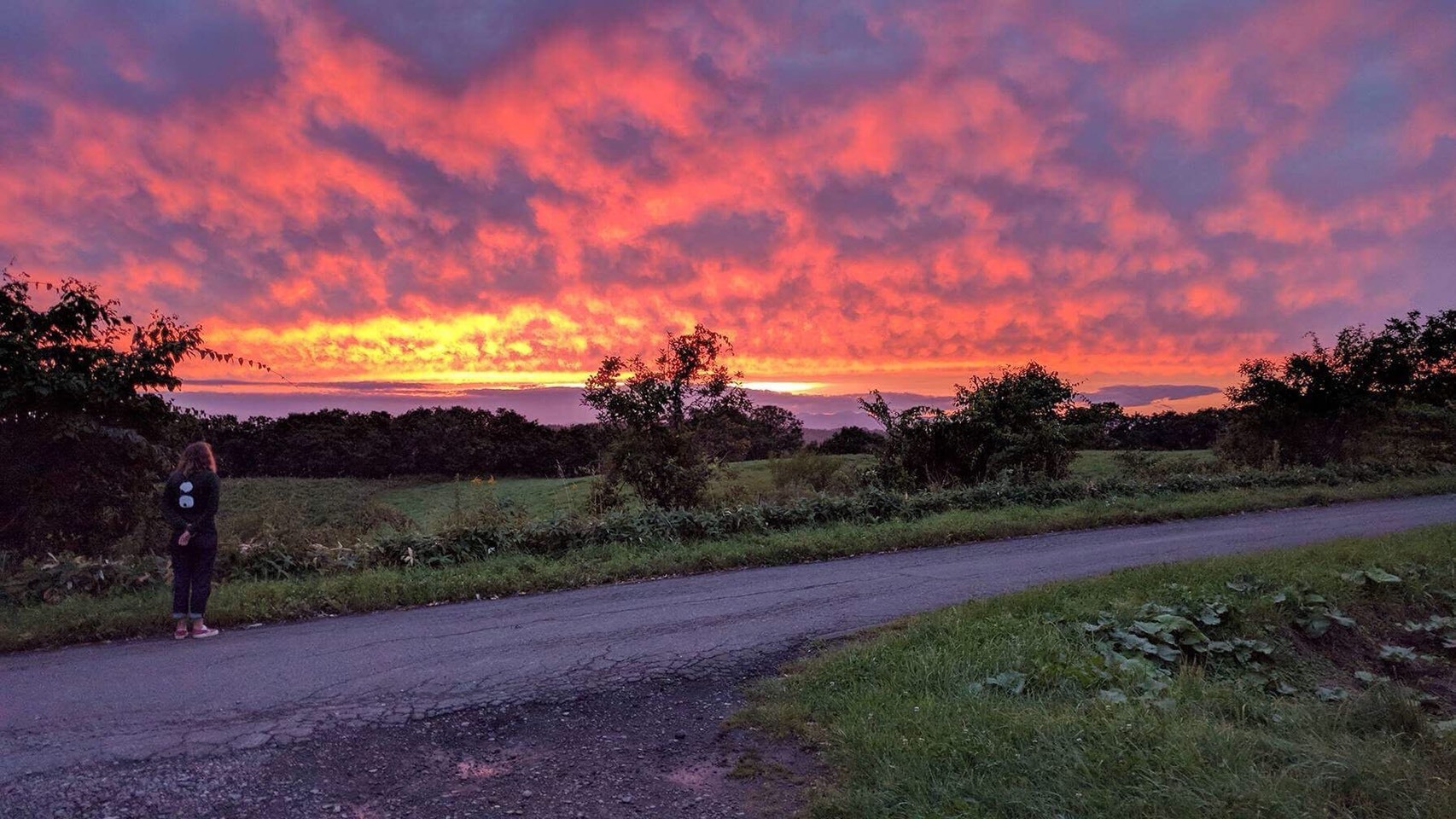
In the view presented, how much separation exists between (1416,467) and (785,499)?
17.1m

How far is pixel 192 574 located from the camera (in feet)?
24.3

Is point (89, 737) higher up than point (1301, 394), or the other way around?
point (1301, 394)

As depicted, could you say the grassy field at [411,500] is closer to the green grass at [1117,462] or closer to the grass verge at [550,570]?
the green grass at [1117,462]

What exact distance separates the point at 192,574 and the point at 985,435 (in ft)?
50.3

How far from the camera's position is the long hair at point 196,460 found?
26.0 feet

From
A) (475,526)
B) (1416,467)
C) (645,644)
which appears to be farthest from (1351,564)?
(1416,467)

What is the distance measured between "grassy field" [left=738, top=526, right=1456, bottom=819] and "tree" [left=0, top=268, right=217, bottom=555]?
10226 millimetres

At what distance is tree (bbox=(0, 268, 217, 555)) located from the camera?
32.3 ft

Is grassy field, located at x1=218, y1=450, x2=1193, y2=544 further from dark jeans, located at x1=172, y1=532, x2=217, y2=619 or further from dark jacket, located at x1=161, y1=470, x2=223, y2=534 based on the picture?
dark jeans, located at x1=172, y1=532, x2=217, y2=619

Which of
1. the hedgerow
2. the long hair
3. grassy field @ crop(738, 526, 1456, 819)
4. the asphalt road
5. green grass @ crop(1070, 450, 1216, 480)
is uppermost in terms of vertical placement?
the long hair

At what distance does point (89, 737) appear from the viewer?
4.70m

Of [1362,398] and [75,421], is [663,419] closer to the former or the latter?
[75,421]

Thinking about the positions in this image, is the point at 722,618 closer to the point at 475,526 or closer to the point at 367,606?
the point at 367,606

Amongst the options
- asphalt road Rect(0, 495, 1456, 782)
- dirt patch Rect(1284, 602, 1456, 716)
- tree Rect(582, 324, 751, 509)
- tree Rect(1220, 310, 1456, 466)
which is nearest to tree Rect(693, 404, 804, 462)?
tree Rect(582, 324, 751, 509)
